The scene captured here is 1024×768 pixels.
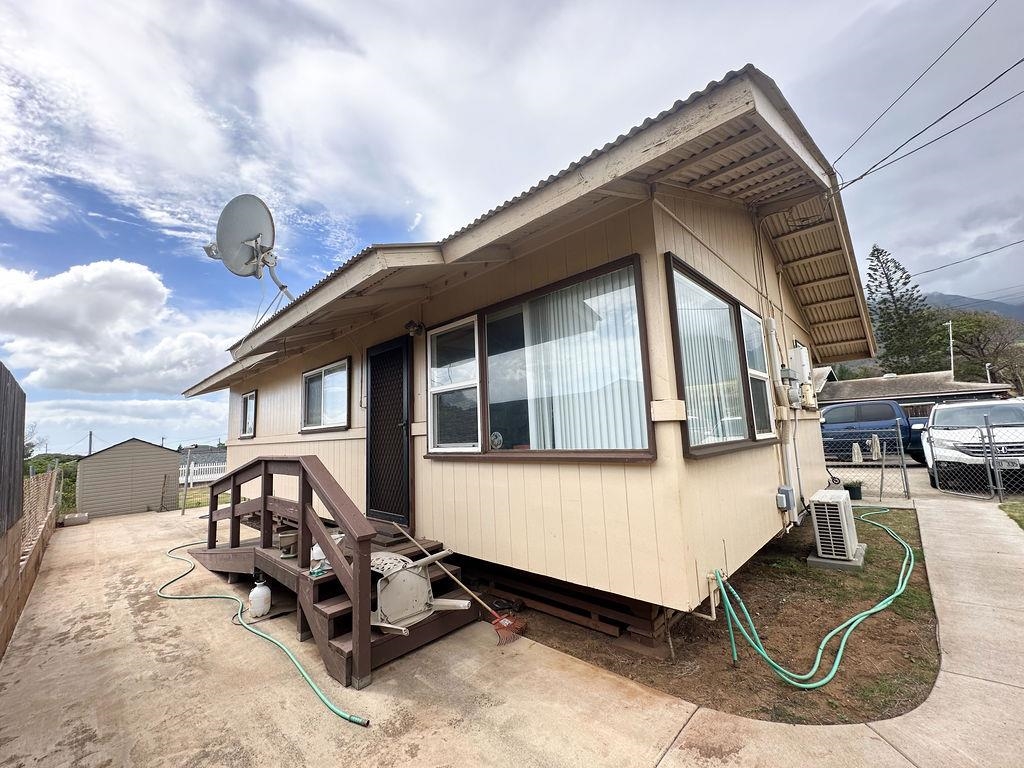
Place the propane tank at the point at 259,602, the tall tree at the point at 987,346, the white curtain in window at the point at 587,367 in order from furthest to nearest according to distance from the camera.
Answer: the tall tree at the point at 987,346 → the propane tank at the point at 259,602 → the white curtain in window at the point at 587,367

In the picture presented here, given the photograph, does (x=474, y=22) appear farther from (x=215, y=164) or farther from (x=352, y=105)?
(x=215, y=164)

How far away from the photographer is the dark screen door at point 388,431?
172 inches

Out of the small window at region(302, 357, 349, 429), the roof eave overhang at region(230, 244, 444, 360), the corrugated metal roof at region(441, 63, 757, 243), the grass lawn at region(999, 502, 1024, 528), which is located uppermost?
the corrugated metal roof at region(441, 63, 757, 243)

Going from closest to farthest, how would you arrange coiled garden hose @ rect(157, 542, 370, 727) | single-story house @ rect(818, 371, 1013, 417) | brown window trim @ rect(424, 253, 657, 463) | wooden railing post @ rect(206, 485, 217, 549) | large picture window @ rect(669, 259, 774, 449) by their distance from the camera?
coiled garden hose @ rect(157, 542, 370, 727) → brown window trim @ rect(424, 253, 657, 463) → large picture window @ rect(669, 259, 774, 449) → wooden railing post @ rect(206, 485, 217, 549) → single-story house @ rect(818, 371, 1013, 417)

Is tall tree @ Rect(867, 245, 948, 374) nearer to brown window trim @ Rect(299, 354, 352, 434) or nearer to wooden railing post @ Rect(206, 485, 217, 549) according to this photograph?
brown window trim @ Rect(299, 354, 352, 434)

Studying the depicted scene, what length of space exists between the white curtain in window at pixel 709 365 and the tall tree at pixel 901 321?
95.1ft

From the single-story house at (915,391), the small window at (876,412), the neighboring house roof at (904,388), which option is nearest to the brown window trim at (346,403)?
the small window at (876,412)

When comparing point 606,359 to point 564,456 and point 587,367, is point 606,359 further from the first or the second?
point 564,456

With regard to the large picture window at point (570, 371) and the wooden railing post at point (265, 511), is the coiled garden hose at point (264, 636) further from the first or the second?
the large picture window at point (570, 371)

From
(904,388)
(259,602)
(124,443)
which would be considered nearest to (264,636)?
(259,602)

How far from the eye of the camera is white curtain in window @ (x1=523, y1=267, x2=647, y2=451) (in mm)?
2783

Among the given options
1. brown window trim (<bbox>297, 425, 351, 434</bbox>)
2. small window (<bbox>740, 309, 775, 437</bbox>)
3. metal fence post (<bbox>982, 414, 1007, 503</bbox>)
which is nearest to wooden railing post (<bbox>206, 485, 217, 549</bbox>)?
brown window trim (<bbox>297, 425, 351, 434</bbox>)

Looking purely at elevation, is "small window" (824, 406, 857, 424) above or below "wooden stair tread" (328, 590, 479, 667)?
above

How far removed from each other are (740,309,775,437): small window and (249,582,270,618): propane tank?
4604 millimetres
